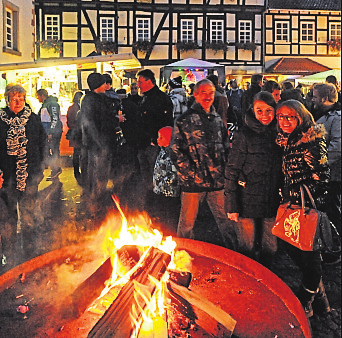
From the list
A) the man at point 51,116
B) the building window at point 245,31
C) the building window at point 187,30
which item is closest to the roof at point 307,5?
the building window at point 245,31

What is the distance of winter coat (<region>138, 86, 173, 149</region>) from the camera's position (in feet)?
19.4

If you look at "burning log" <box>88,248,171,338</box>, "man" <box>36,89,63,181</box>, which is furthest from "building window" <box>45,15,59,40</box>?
"burning log" <box>88,248,171,338</box>

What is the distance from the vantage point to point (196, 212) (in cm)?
448

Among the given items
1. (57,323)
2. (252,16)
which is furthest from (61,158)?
(252,16)

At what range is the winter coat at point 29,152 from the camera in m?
4.48

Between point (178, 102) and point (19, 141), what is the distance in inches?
125

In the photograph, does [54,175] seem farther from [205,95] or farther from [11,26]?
[205,95]

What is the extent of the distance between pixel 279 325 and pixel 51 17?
73.9 feet

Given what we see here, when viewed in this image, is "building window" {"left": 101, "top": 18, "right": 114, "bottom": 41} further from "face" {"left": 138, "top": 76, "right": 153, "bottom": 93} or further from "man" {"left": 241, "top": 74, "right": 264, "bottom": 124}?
"face" {"left": 138, "top": 76, "right": 153, "bottom": 93}

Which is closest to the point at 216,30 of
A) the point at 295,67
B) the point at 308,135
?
the point at 295,67

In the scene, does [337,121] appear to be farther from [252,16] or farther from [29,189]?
[252,16]

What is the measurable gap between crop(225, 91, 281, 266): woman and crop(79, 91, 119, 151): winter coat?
111 inches

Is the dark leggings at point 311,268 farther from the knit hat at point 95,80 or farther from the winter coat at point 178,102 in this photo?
the winter coat at point 178,102

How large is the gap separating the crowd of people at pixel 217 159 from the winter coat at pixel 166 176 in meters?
0.01
